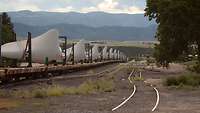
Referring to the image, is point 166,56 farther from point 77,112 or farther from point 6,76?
point 77,112

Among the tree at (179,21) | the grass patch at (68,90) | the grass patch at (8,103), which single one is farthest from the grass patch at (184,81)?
the grass patch at (8,103)

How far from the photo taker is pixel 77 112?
64.6ft

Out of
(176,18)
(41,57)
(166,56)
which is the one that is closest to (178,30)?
(176,18)

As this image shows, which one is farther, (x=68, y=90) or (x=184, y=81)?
(x=184, y=81)

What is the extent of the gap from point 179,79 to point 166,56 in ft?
56.4

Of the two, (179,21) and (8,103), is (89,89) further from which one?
(179,21)

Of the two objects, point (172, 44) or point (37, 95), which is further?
point (172, 44)

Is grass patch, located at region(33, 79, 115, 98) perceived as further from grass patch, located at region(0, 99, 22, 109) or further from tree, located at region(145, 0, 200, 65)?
tree, located at region(145, 0, 200, 65)

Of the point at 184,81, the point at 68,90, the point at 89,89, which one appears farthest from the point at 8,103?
the point at 184,81

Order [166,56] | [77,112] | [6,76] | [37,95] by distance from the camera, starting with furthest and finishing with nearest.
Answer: [166,56]
[6,76]
[37,95]
[77,112]

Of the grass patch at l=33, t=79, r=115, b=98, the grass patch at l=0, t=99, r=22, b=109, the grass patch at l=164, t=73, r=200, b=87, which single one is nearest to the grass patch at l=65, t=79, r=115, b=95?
the grass patch at l=33, t=79, r=115, b=98

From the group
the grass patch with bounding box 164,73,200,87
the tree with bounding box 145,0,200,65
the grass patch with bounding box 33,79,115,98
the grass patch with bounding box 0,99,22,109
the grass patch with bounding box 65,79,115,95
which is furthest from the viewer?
the tree with bounding box 145,0,200,65

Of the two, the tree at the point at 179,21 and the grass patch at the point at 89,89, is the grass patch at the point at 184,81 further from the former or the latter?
the grass patch at the point at 89,89

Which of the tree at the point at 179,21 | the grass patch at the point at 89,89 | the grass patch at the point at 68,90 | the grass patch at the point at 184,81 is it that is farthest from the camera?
the tree at the point at 179,21
